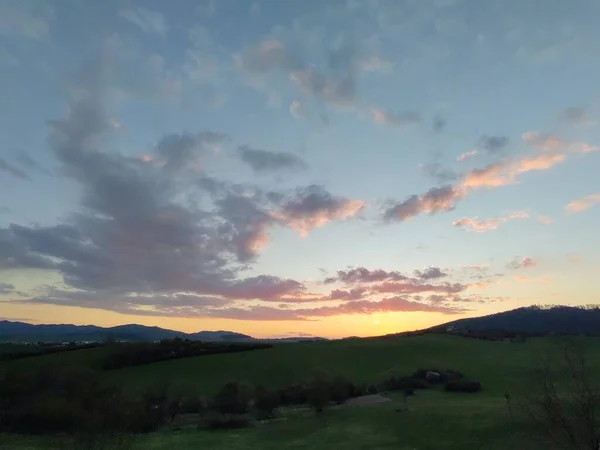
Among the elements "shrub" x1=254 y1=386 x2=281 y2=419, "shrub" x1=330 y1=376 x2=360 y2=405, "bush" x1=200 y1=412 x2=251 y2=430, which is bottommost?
"bush" x1=200 y1=412 x2=251 y2=430

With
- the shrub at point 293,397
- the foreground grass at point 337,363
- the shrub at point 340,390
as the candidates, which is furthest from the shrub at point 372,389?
the shrub at point 293,397

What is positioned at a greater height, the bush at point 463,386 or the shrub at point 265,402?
the bush at point 463,386

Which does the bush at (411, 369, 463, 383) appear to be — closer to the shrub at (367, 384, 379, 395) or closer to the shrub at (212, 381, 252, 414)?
the shrub at (367, 384, 379, 395)

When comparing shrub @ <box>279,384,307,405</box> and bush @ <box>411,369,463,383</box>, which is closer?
shrub @ <box>279,384,307,405</box>

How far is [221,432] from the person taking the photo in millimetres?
70812

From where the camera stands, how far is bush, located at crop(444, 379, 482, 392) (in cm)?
9456

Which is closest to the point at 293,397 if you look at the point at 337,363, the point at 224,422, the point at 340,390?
the point at 340,390

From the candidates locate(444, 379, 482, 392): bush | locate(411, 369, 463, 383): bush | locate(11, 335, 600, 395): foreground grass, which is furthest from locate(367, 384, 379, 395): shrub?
locate(444, 379, 482, 392): bush

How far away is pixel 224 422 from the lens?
7612 cm

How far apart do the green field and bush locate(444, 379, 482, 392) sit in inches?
93.0

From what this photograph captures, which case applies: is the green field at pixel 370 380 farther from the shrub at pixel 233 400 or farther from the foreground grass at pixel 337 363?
the shrub at pixel 233 400

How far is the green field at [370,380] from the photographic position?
188 feet

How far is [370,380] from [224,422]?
42.8 metres

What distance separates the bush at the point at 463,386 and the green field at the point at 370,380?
236cm
